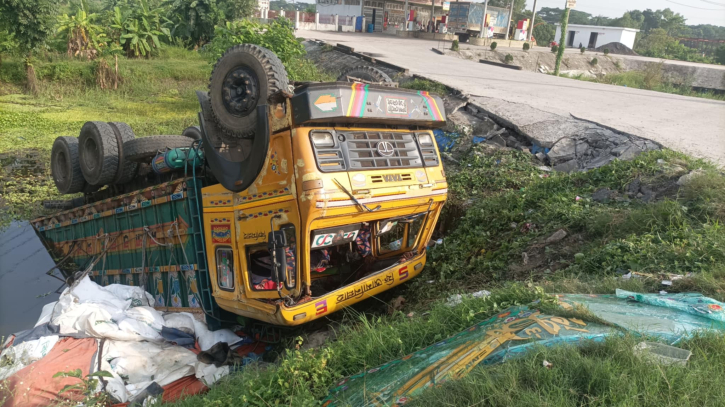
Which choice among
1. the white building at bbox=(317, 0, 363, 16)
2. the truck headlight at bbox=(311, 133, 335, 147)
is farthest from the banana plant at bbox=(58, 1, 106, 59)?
the white building at bbox=(317, 0, 363, 16)

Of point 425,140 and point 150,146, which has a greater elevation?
point 425,140

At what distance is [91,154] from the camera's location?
245 inches

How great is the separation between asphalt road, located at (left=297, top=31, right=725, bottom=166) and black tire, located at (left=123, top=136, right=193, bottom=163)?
21.9 ft

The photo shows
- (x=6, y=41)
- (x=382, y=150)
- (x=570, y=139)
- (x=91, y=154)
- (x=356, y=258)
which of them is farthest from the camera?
(x=6, y=41)

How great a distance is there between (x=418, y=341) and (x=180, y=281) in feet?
10.0

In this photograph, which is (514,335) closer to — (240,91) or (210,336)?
(240,91)

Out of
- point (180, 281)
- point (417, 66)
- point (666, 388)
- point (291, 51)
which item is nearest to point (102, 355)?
point (180, 281)

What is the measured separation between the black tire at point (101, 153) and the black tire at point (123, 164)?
4cm

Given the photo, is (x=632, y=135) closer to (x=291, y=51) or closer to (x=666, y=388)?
(x=666, y=388)

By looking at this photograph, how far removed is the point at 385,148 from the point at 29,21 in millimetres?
16110

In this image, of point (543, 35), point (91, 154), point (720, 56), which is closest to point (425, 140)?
point (91, 154)

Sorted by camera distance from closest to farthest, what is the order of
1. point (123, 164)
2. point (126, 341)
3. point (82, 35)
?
point (126, 341)
point (123, 164)
point (82, 35)

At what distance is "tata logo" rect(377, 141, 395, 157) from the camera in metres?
4.39

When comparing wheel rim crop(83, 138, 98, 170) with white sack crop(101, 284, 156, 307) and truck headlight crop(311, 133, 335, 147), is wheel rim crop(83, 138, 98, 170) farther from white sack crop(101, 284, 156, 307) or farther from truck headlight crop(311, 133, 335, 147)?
truck headlight crop(311, 133, 335, 147)
